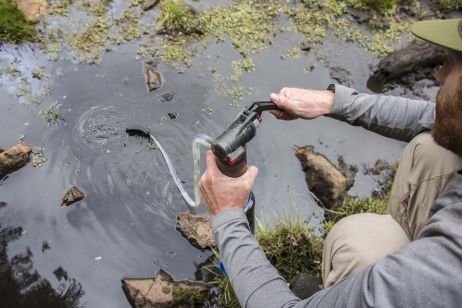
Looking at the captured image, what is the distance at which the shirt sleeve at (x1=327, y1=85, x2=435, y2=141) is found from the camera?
2.48 metres

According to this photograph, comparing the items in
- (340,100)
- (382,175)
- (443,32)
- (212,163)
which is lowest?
(382,175)

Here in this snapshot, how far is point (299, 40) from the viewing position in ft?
14.8

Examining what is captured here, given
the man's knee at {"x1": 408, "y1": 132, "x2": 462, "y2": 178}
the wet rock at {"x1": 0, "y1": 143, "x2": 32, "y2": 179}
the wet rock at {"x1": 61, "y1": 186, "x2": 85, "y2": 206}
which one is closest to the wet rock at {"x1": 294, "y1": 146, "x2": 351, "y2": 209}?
the man's knee at {"x1": 408, "y1": 132, "x2": 462, "y2": 178}

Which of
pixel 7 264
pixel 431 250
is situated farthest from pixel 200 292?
pixel 431 250

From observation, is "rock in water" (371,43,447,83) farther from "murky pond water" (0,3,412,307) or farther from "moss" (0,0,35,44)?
"moss" (0,0,35,44)

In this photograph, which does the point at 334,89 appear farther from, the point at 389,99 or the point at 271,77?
the point at 271,77

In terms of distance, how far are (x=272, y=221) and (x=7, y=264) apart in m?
1.83

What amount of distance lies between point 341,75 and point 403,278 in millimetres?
3185

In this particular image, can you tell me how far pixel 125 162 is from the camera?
11.2 feet

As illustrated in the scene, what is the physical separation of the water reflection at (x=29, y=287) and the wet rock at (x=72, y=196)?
0.42 metres

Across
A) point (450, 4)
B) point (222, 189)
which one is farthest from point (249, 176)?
point (450, 4)

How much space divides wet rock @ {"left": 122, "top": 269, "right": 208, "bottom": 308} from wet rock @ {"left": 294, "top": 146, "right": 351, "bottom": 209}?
3.80 feet

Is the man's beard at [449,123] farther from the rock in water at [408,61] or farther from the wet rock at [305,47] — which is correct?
the wet rock at [305,47]

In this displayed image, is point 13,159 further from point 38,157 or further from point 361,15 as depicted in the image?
point 361,15
